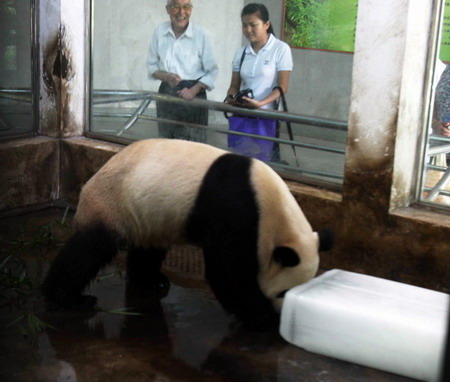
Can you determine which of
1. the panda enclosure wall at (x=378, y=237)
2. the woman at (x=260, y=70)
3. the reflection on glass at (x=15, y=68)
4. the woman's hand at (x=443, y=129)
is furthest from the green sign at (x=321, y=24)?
the reflection on glass at (x=15, y=68)

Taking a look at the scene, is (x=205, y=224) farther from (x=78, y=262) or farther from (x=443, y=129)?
(x=443, y=129)

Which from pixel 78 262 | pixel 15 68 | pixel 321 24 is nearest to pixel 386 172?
pixel 321 24

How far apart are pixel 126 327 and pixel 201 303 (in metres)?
0.56

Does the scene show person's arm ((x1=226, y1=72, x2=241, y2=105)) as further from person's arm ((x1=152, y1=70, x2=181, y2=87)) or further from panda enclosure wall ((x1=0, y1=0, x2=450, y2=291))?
panda enclosure wall ((x1=0, y1=0, x2=450, y2=291))

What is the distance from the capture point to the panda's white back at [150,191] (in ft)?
12.7

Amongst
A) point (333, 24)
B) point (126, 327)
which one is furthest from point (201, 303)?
point (333, 24)

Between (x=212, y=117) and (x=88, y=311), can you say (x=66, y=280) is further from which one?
(x=212, y=117)

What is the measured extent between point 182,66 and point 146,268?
6.99 ft

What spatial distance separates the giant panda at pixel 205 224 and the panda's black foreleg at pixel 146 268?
0.22 m

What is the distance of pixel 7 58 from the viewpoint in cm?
602

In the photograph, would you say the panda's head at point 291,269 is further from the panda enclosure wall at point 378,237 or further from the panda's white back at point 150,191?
the panda enclosure wall at point 378,237

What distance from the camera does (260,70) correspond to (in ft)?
17.3

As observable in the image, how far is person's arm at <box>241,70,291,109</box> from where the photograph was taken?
16.9 ft

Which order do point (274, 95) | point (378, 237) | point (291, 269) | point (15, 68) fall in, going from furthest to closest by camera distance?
point (15, 68), point (274, 95), point (378, 237), point (291, 269)
